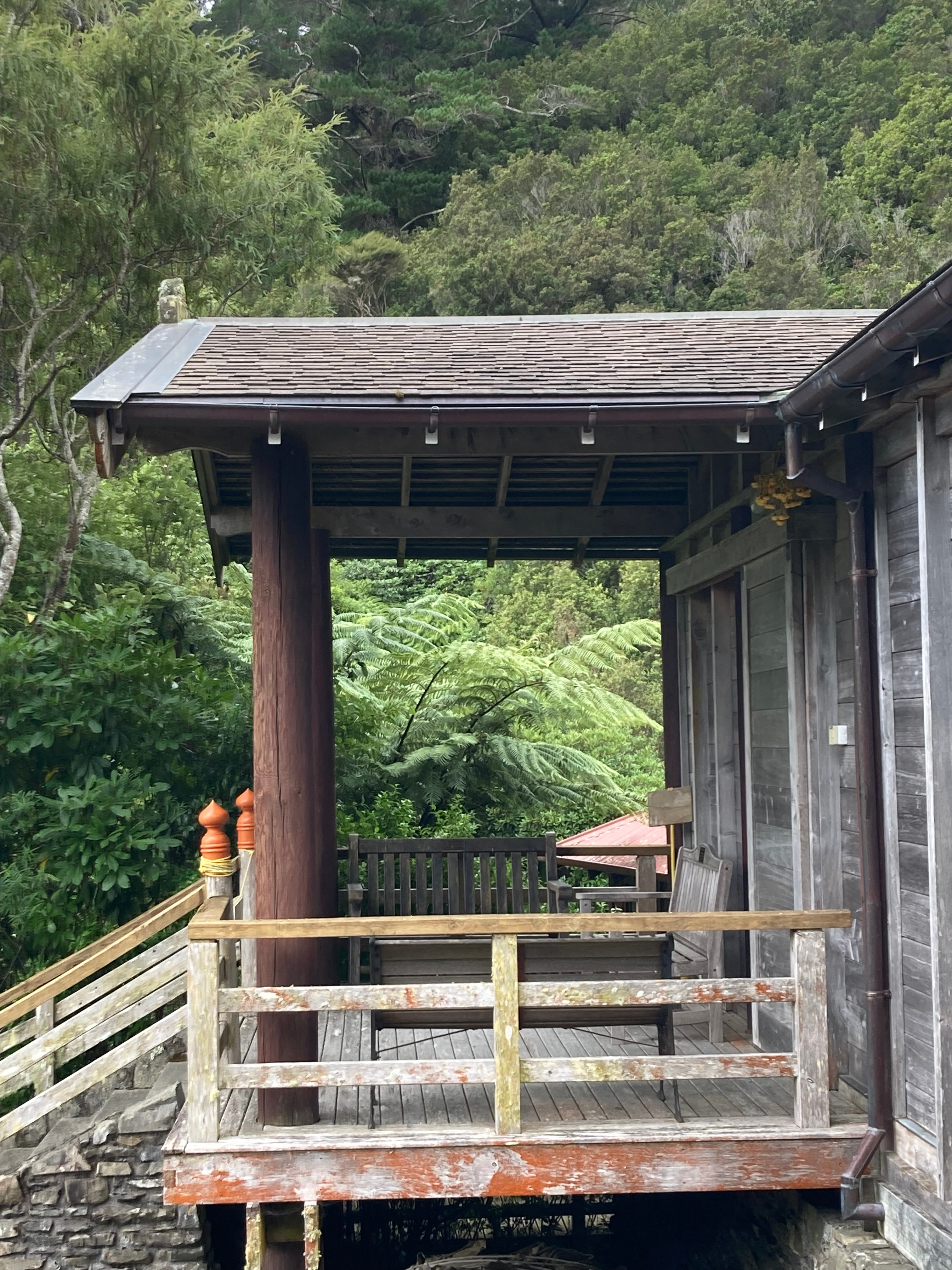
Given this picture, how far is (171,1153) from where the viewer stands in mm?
4414

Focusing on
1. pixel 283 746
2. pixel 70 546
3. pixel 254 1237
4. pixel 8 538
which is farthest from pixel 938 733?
pixel 70 546

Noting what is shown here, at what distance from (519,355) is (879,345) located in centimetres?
240

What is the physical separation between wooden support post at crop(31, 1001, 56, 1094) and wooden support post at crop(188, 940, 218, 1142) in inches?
75.7

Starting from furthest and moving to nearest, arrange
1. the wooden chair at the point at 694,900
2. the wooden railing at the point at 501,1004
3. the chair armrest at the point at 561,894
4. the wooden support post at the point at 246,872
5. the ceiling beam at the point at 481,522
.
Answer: the chair armrest at the point at 561,894 < the ceiling beam at the point at 481,522 < the wooden support post at the point at 246,872 < the wooden chair at the point at 694,900 < the wooden railing at the point at 501,1004

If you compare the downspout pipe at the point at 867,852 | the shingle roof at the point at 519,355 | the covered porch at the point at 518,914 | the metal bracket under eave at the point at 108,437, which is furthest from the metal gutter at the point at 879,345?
the metal bracket under eave at the point at 108,437

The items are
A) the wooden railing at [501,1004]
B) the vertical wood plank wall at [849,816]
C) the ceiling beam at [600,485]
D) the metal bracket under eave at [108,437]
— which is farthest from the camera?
the ceiling beam at [600,485]

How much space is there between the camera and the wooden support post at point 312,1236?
4371 mm

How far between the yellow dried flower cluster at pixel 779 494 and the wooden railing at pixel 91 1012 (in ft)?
11.0

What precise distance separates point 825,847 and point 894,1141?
47.1 inches

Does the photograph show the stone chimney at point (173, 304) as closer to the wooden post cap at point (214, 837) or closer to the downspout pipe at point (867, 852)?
the wooden post cap at point (214, 837)

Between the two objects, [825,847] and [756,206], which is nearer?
[825,847]

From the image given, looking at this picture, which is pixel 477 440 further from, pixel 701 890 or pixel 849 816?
pixel 701 890

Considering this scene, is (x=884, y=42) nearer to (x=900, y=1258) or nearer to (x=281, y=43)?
(x=281, y=43)

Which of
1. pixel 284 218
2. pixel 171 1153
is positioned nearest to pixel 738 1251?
pixel 171 1153
